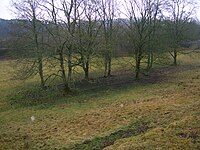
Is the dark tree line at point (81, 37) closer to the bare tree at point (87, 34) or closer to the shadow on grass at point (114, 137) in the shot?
the bare tree at point (87, 34)

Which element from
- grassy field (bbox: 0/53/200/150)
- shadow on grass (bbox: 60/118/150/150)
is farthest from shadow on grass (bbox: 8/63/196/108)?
shadow on grass (bbox: 60/118/150/150)

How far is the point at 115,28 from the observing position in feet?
108

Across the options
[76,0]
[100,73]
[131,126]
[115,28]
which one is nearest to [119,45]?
[115,28]

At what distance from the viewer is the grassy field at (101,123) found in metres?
9.91

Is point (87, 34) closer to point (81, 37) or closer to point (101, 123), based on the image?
point (81, 37)

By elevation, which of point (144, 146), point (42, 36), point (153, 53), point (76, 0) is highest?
point (76, 0)

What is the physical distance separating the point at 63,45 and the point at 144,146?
14570 millimetres

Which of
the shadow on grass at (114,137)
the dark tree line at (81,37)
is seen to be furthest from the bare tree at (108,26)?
the shadow on grass at (114,137)

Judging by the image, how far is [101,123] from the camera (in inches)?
542

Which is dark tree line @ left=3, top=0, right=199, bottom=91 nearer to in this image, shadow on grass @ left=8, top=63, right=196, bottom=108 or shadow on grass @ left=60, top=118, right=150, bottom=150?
shadow on grass @ left=8, top=63, right=196, bottom=108

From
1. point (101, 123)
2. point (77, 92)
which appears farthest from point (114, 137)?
point (77, 92)

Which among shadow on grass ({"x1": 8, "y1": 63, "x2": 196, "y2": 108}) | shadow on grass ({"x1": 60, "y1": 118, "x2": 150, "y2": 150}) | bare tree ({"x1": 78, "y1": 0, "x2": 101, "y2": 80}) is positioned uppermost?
bare tree ({"x1": 78, "y1": 0, "x2": 101, "y2": 80})

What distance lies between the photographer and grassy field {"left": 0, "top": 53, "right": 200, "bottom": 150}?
9.91m

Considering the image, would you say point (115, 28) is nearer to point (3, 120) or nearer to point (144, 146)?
point (3, 120)
